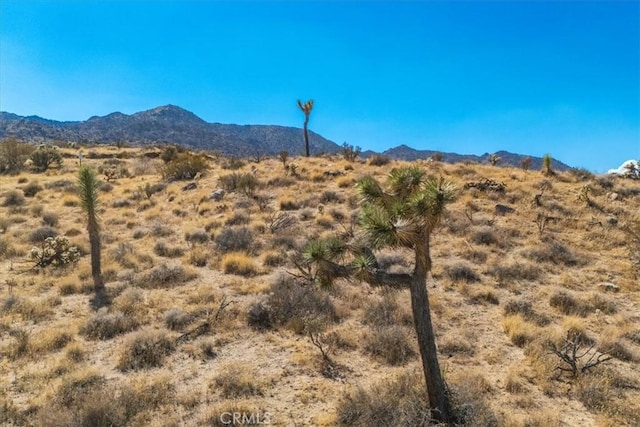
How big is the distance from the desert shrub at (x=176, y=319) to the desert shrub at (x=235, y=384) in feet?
7.38

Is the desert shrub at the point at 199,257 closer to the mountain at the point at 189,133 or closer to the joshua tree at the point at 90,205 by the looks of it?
the joshua tree at the point at 90,205

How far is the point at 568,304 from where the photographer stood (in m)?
10.2

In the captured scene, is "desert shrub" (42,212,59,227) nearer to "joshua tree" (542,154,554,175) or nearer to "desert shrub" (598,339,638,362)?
"desert shrub" (598,339,638,362)

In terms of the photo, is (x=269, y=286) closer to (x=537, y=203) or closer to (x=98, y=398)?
(x=98, y=398)

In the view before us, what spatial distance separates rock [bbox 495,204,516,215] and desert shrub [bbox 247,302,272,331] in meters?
11.8

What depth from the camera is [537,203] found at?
57.4 feet

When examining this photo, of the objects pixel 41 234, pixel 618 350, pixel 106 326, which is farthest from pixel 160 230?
pixel 618 350

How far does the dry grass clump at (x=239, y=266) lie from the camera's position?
39.3 feet

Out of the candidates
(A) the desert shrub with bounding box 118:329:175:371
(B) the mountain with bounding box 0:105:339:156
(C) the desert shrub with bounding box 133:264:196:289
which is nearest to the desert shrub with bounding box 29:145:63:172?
(C) the desert shrub with bounding box 133:264:196:289

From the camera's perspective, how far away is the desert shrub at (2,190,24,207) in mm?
19469

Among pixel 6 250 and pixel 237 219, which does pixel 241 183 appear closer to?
pixel 237 219

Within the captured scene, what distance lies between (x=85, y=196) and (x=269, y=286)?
6050 millimetres

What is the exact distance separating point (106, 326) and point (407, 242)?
22.0 ft

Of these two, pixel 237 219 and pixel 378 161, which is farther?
pixel 378 161
